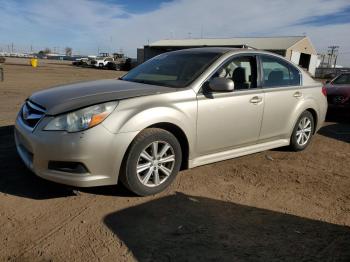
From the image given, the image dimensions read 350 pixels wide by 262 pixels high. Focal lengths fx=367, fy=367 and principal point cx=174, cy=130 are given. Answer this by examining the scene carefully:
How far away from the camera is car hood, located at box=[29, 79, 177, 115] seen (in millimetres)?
3689

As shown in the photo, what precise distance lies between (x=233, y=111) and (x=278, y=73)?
52.8 inches

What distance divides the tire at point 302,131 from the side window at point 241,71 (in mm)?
1275

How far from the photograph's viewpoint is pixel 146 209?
3738 mm

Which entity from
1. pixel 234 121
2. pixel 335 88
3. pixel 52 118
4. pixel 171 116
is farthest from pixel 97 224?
pixel 335 88

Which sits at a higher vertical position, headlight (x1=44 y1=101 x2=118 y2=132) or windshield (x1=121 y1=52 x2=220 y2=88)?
windshield (x1=121 y1=52 x2=220 y2=88)

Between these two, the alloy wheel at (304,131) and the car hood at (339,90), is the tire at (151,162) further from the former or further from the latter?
the car hood at (339,90)

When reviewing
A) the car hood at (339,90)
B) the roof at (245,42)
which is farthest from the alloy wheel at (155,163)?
the roof at (245,42)

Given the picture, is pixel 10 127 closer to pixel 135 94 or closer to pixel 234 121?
pixel 135 94

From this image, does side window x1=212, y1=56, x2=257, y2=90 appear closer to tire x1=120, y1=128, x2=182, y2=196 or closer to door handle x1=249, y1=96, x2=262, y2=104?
door handle x1=249, y1=96, x2=262, y2=104

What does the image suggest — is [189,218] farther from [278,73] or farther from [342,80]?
[342,80]

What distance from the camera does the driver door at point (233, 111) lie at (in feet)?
14.4

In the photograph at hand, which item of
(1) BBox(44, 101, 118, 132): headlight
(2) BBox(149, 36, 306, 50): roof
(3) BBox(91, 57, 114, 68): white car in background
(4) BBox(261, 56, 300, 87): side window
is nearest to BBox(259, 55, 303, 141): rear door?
(4) BBox(261, 56, 300, 87): side window

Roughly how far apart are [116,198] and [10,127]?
12.2ft

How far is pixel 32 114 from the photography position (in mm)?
3953
